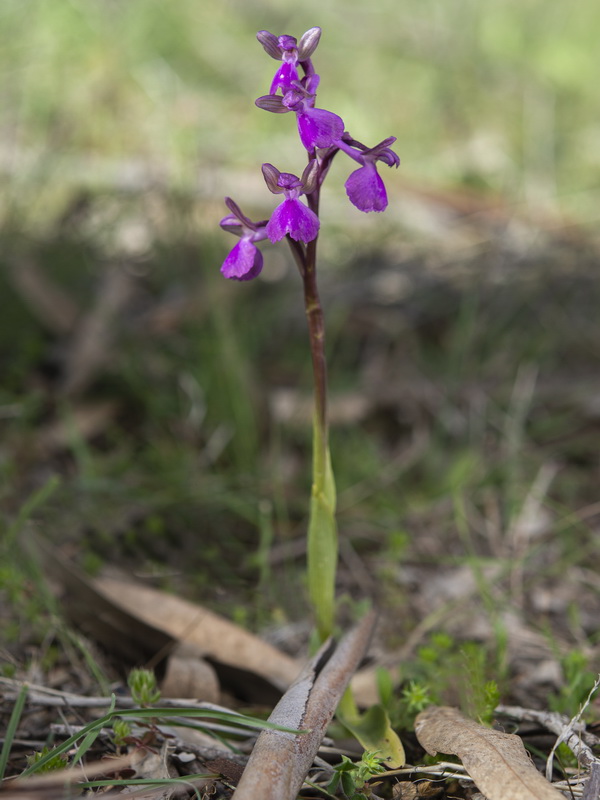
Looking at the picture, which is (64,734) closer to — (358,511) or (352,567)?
(352,567)

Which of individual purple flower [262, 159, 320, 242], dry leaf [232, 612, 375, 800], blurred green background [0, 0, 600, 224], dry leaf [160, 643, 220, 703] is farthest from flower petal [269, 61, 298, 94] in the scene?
blurred green background [0, 0, 600, 224]

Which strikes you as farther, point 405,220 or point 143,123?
point 143,123

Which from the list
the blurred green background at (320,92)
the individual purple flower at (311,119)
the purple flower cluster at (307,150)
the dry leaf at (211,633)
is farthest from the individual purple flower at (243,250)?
the blurred green background at (320,92)

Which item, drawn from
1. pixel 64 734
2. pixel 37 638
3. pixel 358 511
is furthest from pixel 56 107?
pixel 64 734

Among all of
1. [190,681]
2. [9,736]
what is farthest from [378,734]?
[9,736]

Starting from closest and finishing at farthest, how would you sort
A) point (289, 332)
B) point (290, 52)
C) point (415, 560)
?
point (290, 52)
point (415, 560)
point (289, 332)

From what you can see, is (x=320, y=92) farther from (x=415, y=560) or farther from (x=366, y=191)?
(x=366, y=191)
